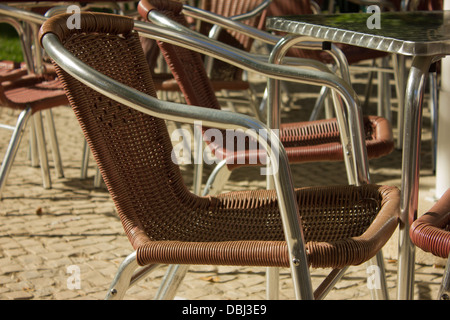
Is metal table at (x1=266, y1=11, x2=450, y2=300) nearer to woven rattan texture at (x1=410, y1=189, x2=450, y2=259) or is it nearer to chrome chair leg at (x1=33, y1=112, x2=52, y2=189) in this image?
woven rattan texture at (x1=410, y1=189, x2=450, y2=259)

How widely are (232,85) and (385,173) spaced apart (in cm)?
109

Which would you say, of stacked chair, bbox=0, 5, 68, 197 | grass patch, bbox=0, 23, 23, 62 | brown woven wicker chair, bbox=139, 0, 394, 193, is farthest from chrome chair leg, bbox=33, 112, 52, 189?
grass patch, bbox=0, 23, 23, 62

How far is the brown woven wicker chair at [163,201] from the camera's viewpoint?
1.47 m

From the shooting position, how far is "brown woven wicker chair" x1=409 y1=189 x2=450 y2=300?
4.51 ft

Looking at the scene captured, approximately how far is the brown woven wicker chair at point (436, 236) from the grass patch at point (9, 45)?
281 inches

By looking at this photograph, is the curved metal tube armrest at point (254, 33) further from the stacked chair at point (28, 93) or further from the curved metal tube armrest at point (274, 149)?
the stacked chair at point (28, 93)

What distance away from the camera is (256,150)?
7.48ft

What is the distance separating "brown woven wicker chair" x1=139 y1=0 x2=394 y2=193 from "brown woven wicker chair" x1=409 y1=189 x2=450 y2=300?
0.80 m

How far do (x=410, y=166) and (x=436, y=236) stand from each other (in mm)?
312

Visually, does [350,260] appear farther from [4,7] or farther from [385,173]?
[385,173]

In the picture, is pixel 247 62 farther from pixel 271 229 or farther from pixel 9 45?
pixel 9 45

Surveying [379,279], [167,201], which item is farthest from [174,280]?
[379,279]

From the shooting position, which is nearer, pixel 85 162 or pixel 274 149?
pixel 274 149

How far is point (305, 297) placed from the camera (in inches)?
53.4
